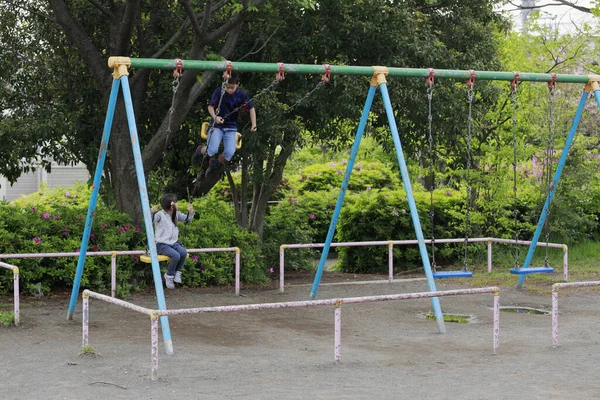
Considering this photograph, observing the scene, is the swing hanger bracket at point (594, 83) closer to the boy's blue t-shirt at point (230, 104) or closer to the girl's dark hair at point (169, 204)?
the boy's blue t-shirt at point (230, 104)

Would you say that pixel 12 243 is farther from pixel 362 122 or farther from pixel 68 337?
pixel 362 122

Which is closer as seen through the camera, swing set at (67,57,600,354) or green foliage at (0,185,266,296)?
swing set at (67,57,600,354)

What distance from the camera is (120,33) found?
12969 mm

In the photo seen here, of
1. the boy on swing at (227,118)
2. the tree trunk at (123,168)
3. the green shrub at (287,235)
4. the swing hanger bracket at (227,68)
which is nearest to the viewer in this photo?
the swing hanger bracket at (227,68)

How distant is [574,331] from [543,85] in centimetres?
885

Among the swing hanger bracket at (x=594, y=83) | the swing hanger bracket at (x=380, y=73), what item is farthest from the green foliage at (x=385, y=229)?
the swing hanger bracket at (x=380, y=73)

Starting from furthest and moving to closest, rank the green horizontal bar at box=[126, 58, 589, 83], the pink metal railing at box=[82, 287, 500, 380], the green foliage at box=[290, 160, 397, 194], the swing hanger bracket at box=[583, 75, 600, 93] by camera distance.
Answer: the green foliage at box=[290, 160, 397, 194] < the swing hanger bracket at box=[583, 75, 600, 93] < the green horizontal bar at box=[126, 58, 589, 83] < the pink metal railing at box=[82, 287, 500, 380]

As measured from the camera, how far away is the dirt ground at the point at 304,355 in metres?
7.44

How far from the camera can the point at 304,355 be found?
29.6 ft

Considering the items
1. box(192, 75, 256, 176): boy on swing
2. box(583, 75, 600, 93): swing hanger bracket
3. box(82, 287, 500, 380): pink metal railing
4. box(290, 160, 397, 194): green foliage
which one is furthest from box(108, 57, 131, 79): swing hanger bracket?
box(290, 160, 397, 194): green foliage

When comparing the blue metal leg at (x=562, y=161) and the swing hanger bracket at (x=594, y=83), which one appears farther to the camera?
the blue metal leg at (x=562, y=161)

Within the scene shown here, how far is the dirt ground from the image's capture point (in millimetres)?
7438

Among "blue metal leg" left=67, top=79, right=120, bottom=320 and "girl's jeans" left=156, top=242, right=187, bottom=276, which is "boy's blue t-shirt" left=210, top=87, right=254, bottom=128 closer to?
"blue metal leg" left=67, top=79, right=120, bottom=320

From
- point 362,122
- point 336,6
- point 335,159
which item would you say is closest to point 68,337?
point 362,122
